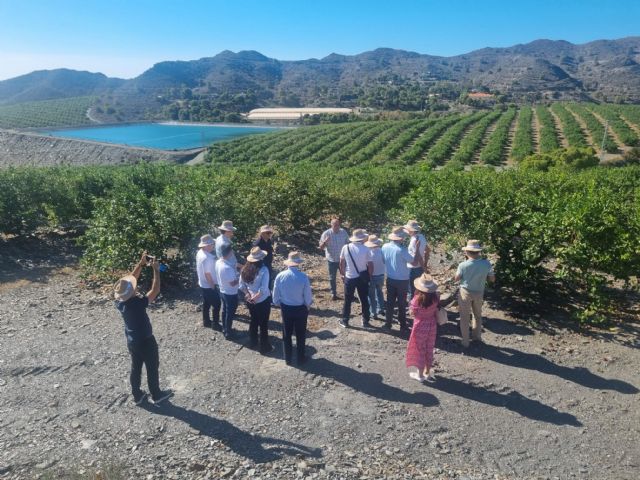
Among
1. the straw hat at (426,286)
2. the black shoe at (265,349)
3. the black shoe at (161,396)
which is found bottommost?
the black shoe at (161,396)

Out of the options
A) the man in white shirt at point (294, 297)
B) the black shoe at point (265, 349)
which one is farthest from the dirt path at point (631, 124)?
the black shoe at point (265, 349)

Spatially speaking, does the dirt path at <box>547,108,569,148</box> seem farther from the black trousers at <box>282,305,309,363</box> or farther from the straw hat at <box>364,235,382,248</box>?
the black trousers at <box>282,305,309,363</box>

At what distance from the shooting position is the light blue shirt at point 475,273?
6.46 m

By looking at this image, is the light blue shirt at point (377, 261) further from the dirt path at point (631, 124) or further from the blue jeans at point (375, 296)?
the dirt path at point (631, 124)

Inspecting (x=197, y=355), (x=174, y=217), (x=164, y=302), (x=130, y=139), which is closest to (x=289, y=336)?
(x=197, y=355)

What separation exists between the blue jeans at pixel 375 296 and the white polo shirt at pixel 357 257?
15.8 inches

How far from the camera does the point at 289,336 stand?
6.43 metres

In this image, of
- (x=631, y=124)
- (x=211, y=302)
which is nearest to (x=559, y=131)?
(x=631, y=124)

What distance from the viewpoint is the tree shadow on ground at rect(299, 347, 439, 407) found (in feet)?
18.5

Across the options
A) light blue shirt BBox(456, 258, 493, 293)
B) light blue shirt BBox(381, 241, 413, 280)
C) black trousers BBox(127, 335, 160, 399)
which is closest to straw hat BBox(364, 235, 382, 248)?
light blue shirt BBox(381, 241, 413, 280)

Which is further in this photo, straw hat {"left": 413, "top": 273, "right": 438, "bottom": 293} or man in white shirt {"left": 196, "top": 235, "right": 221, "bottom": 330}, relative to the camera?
man in white shirt {"left": 196, "top": 235, "right": 221, "bottom": 330}

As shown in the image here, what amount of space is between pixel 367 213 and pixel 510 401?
8.85 meters

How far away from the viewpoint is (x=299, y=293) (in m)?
6.18

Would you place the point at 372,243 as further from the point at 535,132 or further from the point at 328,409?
the point at 535,132
